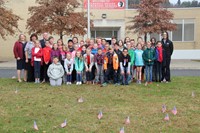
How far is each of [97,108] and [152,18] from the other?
67.1 ft

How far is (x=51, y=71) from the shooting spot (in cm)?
1194

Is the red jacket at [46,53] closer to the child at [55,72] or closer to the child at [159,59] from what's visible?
the child at [55,72]

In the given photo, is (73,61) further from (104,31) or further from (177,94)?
(104,31)

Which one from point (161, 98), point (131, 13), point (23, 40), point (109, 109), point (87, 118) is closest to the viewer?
point (87, 118)

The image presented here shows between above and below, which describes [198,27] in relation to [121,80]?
above

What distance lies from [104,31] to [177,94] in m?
25.9

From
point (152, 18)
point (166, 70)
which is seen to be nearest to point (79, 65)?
point (166, 70)

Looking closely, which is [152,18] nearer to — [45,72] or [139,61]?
[139,61]

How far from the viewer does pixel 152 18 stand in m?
27.3

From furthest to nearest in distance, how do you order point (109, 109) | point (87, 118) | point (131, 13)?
point (131, 13) → point (109, 109) → point (87, 118)

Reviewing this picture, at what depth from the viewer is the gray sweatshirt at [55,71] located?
38.9ft

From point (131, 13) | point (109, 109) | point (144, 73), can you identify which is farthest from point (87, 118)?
point (131, 13)

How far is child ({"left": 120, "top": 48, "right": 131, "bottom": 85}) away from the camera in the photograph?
1195 cm

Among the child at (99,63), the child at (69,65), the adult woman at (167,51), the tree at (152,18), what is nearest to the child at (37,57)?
the child at (69,65)
